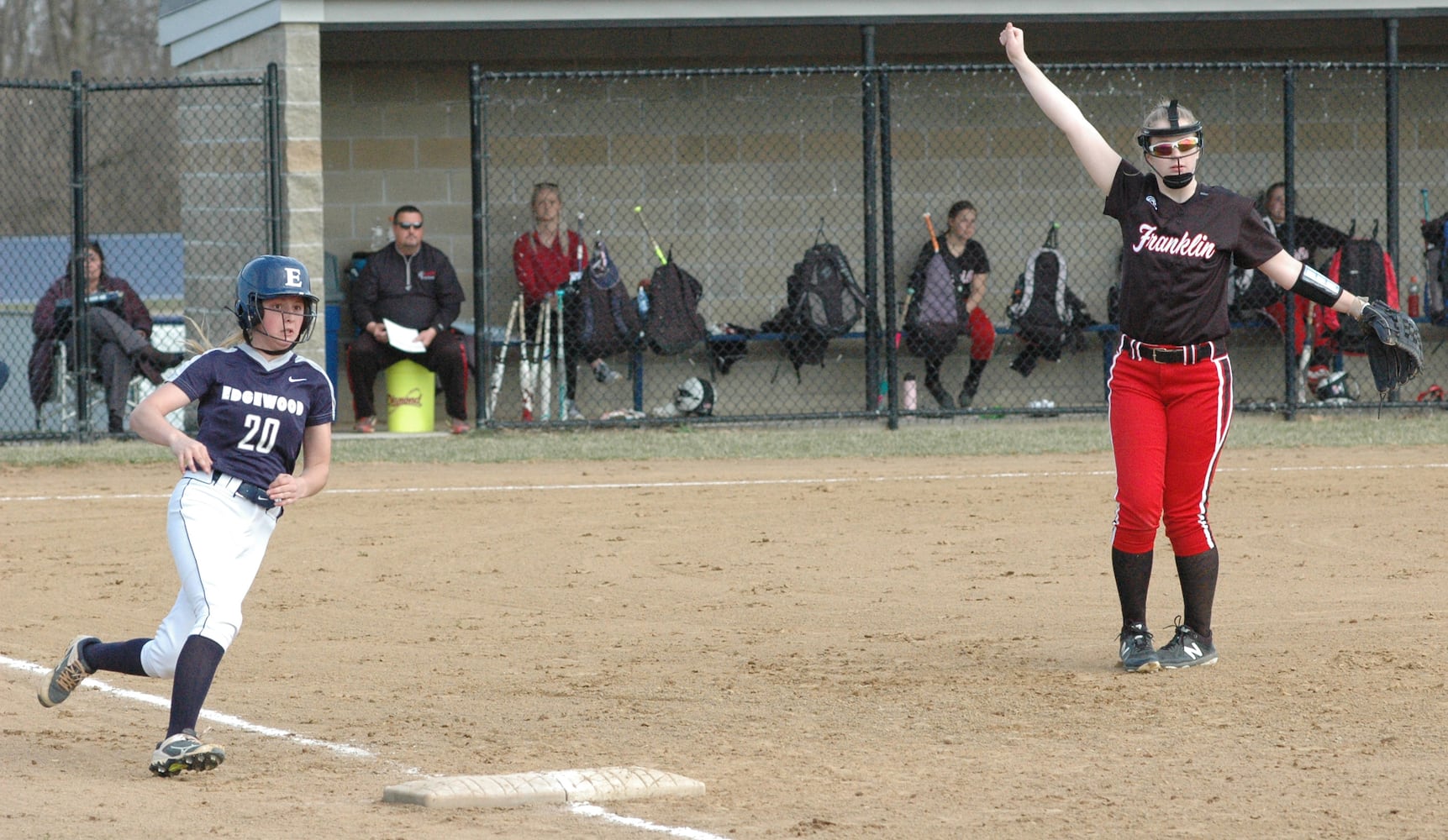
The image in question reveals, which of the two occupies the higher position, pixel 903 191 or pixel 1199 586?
pixel 903 191

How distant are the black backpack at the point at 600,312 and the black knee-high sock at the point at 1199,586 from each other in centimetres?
829

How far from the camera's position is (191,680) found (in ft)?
15.4

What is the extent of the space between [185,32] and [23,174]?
15.9 m

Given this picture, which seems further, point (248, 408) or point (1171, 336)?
point (1171, 336)

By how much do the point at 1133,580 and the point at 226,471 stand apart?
2.93 m

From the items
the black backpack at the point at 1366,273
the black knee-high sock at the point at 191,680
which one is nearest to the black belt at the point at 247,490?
the black knee-high sock at the point at 191,680

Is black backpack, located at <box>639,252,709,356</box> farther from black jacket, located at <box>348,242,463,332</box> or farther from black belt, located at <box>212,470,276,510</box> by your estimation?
black belt, located at <box>212,470,276,510</box>

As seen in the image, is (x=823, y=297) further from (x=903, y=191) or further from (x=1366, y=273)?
(x=1366, y=273)

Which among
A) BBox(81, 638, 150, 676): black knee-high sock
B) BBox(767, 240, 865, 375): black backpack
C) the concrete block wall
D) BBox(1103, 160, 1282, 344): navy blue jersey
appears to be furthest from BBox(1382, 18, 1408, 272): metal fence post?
BBox(81, 638, 150, 676): black knee-high sock

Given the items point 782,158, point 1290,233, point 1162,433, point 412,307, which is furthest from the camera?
point 782,158

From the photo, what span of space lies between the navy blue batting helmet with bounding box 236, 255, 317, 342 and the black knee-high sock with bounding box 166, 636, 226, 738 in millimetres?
890

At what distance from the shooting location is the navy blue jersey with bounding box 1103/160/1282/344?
5684 millimetres

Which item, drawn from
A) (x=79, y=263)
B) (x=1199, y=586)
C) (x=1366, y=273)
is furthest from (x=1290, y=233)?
(x=79, y=263)

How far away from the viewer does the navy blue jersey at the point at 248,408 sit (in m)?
4.87
